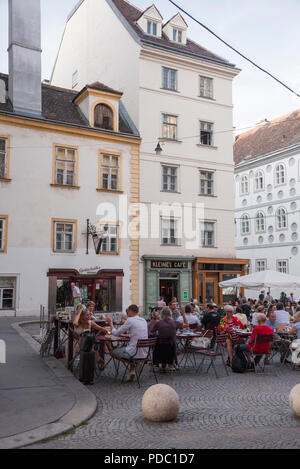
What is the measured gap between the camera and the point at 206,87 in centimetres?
3055

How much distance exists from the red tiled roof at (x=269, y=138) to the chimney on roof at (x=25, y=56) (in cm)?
2351

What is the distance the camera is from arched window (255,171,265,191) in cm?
4296

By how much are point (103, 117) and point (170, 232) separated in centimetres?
788

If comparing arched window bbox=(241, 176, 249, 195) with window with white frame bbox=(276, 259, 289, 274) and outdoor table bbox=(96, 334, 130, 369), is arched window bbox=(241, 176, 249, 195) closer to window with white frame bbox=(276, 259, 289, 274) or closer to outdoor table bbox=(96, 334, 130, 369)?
window with white frame bbox=(276, 259, 289, 274)

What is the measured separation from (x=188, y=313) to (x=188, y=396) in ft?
18.6

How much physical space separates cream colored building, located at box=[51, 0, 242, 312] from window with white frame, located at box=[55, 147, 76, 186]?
4.29 m

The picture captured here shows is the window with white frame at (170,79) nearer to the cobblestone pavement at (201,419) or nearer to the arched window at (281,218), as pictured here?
the arched window at (281,218)

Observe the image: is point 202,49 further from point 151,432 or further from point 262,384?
point 151,432

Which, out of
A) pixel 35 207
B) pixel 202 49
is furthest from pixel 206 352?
pixel 202 49

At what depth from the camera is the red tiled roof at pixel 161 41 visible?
29000 mm

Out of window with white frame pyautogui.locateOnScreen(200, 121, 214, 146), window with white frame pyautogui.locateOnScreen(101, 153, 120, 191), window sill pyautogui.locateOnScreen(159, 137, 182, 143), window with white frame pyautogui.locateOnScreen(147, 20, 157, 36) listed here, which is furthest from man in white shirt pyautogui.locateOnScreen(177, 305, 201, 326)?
window with white frame pyautogui.locateOnScreen(147, 20, 157, 36)

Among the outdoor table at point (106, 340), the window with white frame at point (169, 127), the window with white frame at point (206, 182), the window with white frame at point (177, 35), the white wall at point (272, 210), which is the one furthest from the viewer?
the white wall at point (272, 210)

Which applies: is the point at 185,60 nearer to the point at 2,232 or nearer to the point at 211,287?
the point at 211,287

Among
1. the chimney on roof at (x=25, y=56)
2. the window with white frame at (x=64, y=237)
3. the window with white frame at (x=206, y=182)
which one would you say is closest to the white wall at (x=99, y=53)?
the window with white frame at (x=206, y=182)
